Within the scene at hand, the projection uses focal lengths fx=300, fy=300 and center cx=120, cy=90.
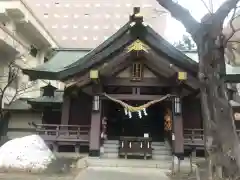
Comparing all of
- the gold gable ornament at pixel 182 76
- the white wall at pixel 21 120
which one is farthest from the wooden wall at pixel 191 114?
the white wall at pixel 21 120

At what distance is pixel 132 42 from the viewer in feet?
51.8

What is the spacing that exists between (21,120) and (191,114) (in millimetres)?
11951

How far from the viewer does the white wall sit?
21.3 m

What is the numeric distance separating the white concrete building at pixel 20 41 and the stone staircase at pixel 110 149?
10147 millimetres

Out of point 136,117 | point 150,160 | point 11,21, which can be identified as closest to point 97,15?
point 11,21

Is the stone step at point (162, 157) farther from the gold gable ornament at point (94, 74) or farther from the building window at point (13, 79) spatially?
the building window at point (13, 79)

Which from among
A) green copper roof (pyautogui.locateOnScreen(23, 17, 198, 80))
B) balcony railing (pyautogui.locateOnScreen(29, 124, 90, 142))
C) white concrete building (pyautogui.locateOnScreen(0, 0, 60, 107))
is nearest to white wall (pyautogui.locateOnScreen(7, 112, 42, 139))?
white concrete building (pyautogui.locateOnScreen(0, 0, 60, 107))

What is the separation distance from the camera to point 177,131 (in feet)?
48.0

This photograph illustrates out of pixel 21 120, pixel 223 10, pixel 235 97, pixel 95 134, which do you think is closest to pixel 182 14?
pixel 223 10

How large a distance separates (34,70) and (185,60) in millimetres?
8247

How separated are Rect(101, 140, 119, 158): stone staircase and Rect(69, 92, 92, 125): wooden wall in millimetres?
2146

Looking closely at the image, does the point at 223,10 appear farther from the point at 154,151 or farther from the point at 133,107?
the point at 154,151

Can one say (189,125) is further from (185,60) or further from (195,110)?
(185,60)

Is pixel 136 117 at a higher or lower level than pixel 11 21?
lower
